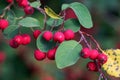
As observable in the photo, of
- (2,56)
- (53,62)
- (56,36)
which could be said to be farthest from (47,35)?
(53,62)

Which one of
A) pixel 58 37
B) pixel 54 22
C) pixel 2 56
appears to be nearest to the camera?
pixel 58 37

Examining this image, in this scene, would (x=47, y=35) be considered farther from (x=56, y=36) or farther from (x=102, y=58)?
(x=102, y=58)

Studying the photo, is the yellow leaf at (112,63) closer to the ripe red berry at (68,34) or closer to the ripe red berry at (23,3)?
the ripe red berry at (68,34)

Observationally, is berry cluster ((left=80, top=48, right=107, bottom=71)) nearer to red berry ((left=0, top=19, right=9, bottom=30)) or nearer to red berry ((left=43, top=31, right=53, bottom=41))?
red berry ((left=43, top=31, right=53, bottom=41))

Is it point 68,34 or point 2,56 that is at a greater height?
point 68,34

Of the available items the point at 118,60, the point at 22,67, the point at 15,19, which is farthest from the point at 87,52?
the point at 22,67

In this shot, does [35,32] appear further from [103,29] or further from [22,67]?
[103,29]

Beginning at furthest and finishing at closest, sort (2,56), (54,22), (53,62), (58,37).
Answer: (53,62) < (2,56) < (54,22) < (58,37)
